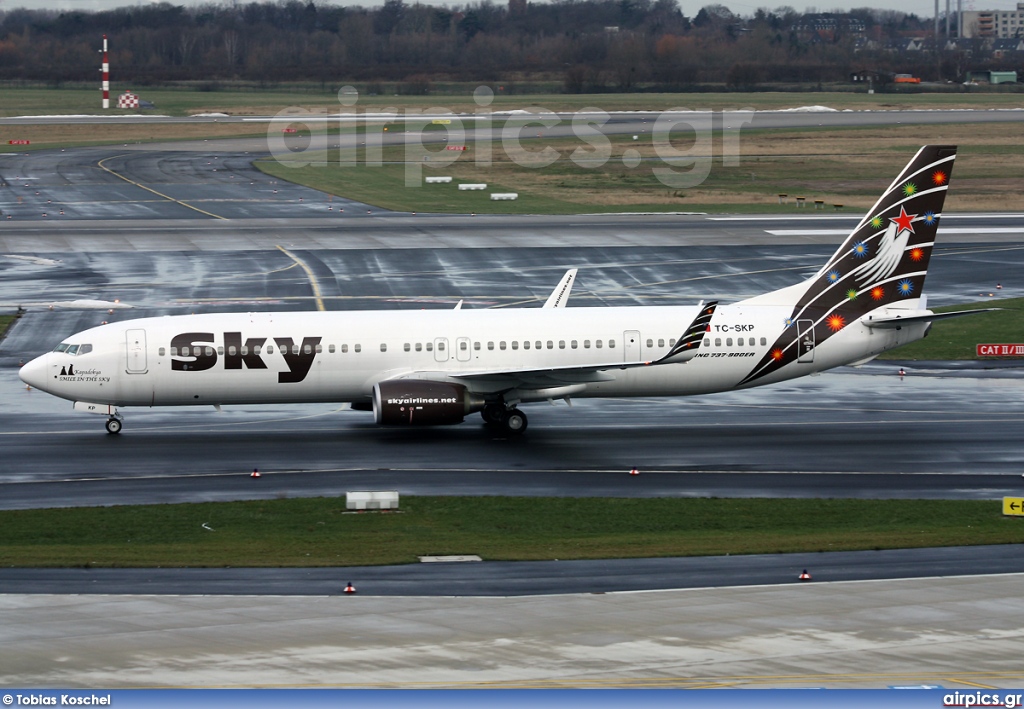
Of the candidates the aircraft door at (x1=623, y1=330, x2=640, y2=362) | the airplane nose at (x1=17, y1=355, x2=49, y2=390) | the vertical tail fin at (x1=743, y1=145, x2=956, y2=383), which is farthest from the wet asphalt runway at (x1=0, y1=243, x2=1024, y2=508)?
the vertical tail fin at (x1=743, y1=145, x2=956, y2=383)

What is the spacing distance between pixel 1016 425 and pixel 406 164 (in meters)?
90.8

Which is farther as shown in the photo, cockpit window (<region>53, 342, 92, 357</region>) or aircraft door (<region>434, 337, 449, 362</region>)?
aircraft door (<region>434, 337, 449, 362</region>)

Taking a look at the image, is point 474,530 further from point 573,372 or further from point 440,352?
point 440,352

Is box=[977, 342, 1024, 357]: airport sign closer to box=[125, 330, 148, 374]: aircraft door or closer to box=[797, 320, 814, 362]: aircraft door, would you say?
box=[797, 320, 814, 362]: aircraft door

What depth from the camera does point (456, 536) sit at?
31625 mm

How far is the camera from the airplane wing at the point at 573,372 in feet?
137

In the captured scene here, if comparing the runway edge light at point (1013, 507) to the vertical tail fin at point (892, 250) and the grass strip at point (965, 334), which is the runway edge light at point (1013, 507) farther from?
the grass strip at point (965, 334)

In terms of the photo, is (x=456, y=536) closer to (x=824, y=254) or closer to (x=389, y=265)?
(x=389, y=265)

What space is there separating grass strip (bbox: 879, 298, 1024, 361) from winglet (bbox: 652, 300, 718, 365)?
13.5m

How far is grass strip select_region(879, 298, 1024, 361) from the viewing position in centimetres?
5475

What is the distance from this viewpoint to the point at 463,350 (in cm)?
4300

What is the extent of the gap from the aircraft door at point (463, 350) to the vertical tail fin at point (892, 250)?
36.4 feet

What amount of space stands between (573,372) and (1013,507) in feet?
46.7

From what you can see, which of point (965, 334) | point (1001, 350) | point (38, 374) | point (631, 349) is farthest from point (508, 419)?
point (965, 334)
